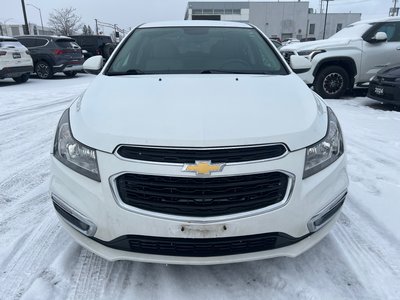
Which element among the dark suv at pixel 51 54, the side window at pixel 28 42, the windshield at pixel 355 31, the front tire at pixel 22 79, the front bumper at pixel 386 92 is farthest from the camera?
the side window at pixel 28 42

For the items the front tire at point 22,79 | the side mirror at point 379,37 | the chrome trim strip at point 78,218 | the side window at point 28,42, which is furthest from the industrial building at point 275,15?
the chrome trim strip at point 78,218

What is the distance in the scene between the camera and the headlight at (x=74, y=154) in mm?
2070

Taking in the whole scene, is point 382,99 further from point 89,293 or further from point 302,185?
point 89,293

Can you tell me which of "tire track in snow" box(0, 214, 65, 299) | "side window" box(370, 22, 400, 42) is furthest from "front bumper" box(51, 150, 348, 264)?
"side window" box(370, 22, 400, 42)

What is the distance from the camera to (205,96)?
2.45 m

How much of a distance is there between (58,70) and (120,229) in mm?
13827

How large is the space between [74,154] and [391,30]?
30.5 feet

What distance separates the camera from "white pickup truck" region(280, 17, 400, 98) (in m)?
8.73

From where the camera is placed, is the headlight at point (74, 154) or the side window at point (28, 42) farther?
the side window at point (28, 42)

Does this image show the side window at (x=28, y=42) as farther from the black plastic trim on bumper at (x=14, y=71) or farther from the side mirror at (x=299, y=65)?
the side mirror at (x=299, y=65)

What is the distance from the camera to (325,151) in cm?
222

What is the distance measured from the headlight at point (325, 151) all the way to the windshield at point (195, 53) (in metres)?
0.98

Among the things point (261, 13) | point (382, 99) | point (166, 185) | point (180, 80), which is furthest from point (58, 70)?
point (261, 13)

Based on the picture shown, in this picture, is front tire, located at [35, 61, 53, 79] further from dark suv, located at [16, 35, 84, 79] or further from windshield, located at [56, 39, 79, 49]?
windshield, located at [56, 39, 79, 49]
